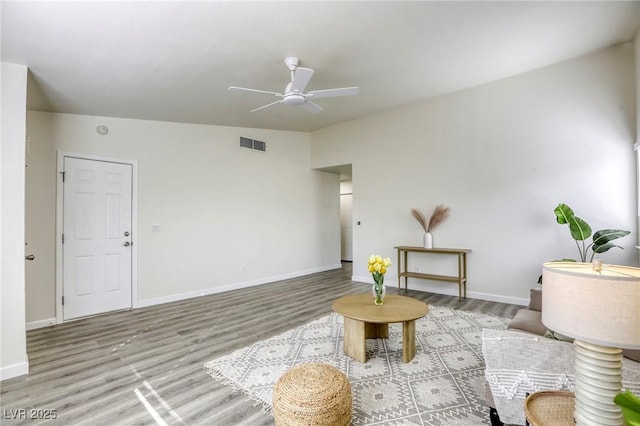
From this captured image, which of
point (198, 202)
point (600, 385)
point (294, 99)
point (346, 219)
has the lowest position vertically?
point (600, 385)

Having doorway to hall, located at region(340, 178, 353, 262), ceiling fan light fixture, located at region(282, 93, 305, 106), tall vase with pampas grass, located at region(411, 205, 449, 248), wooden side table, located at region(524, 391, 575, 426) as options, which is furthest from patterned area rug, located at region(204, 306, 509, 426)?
doorway to hall, located at region(340, 178, 353, 262)

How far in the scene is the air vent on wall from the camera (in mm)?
5895

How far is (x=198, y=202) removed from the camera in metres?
5.29

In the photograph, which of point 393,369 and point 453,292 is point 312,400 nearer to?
point 393,369

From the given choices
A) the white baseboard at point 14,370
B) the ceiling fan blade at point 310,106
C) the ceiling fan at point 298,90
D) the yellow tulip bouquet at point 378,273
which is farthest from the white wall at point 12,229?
the yellow tulip bouquet at point 378,273

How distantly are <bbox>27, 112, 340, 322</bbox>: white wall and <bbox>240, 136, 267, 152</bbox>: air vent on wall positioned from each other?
98 mm

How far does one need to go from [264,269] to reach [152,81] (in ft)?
12.7

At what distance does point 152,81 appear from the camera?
3.52 metres

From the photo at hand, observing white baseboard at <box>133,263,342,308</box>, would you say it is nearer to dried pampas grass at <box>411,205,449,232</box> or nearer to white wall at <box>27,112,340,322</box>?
white wall at <box>27,112,340,322</box>

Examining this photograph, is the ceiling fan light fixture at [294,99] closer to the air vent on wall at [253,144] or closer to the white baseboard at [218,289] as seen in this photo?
the air vent on wall at [253,144]

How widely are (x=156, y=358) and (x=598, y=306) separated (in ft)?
11.0

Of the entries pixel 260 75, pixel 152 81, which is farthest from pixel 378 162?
pixel 152 81

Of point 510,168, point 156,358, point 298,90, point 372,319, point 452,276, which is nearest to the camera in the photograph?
point 372,319

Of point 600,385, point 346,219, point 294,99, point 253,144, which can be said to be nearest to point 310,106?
point 294,99
